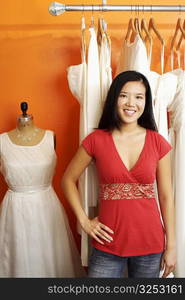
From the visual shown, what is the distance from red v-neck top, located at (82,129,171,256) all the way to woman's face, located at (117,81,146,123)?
102 millimetres

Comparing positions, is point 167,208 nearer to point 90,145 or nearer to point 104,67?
point 90,145

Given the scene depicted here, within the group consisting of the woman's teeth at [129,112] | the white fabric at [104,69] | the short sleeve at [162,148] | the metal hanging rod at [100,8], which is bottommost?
the short sleeve at [162,148]

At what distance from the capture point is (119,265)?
1323 millimetres

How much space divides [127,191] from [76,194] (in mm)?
212

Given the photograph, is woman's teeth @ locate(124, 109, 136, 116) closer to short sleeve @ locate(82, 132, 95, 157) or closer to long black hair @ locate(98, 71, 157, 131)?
long black hair @ locate(98, 71, 157, 131)

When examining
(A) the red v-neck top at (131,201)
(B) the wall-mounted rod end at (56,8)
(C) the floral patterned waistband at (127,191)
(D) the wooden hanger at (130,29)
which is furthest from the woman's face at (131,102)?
(B) the wall-mounted rod end at (56,8)

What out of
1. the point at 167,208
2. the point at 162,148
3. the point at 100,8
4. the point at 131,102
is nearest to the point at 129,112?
the point at 131,102

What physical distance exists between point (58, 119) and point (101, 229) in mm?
777

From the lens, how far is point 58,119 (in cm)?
191

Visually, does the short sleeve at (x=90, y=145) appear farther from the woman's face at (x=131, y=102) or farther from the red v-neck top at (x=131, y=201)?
the woman's face at (x=131, y=102)

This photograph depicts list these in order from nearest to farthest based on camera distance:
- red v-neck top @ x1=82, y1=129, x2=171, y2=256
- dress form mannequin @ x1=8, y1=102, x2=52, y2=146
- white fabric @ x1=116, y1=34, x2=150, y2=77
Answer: red v-neck top @ x1=82, y1=129, x2=171, y2=256 → white fabric @ x1=116, y1=34, x2=150, y2=77 → dress form mannequin @ x1=8, y1=102, x2=52, y2=146

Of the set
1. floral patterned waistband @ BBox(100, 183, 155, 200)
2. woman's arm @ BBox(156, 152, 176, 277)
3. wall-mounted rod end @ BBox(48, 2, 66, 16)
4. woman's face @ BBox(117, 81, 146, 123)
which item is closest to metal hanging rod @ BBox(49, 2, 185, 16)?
wall-mounted rod end @ BBox(48, 2, 66, 16)

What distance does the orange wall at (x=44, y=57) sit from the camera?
1.80 meters

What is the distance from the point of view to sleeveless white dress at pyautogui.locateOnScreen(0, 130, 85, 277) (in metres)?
1.64
